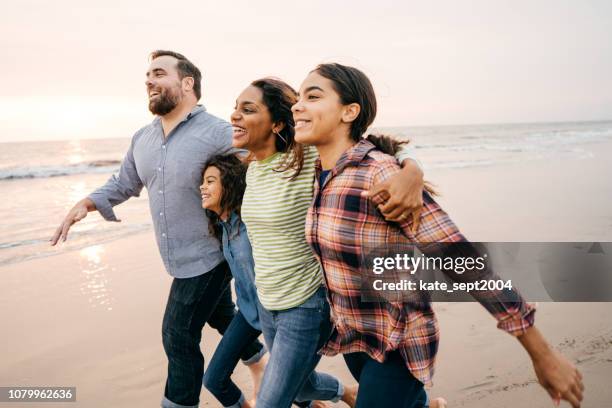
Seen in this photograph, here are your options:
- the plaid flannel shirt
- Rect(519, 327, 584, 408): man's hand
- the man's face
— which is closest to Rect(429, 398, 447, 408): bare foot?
the plaid flannel shirt

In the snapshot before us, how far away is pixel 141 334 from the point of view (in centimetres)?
475

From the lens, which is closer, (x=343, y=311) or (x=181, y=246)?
(x=343, y=311)

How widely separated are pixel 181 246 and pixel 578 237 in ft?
21.0

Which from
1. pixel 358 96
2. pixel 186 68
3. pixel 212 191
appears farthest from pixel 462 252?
pixel 186 68

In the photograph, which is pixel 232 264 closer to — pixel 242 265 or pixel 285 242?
pixel 242 265

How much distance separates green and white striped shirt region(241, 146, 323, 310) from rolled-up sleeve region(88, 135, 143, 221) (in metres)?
1.45

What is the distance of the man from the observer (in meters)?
2.96

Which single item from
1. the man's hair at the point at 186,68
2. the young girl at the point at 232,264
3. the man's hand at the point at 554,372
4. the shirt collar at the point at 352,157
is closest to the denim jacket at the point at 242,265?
the young girl at the point at 232,264

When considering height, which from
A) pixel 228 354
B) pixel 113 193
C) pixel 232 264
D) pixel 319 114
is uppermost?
pixel 319 114

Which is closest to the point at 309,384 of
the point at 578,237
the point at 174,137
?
the point at 174,137

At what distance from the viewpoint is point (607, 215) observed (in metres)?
8.55

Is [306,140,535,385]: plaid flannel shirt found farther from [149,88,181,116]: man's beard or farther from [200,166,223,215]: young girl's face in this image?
[149,88,181,116]: man's beard

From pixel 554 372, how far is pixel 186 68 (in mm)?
2849

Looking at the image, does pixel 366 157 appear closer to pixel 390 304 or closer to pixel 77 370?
pixel 390 304
